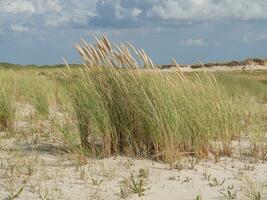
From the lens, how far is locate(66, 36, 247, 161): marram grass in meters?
6.54

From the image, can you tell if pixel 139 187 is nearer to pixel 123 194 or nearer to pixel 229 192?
pixel 123 194

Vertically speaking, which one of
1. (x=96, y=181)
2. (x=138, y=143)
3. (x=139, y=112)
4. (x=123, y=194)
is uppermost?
(x=139, y=112)

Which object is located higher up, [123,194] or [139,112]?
[139,112]

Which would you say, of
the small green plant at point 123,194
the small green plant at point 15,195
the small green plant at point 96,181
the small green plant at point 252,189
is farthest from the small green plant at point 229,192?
the small green plant at point 15,195

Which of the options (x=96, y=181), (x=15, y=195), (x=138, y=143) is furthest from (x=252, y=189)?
(x=15, y=195)

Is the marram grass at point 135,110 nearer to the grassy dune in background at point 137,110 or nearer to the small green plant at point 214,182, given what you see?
the grassy dune in background at point 137,110

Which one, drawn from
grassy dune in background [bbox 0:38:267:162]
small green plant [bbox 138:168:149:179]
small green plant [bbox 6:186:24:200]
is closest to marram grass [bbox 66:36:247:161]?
grassy dune in background [bbox 0:38:267:162]

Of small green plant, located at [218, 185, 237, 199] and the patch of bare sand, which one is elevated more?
the patch of bare sand

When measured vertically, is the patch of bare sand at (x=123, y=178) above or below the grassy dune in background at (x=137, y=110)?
below

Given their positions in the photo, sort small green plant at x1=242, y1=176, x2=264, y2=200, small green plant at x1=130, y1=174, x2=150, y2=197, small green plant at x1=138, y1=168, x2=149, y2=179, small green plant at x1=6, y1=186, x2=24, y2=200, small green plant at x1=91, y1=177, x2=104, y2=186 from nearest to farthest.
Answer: small green plant at x1=242, y1=176, x2=264, y2=200 → small green plant at x1=6, y1=186, x2=24, y2=200 → small green plant at x1=130, y1=174, x2=150, y2=197 → small green plant at x1=91, y1=177, x2=104, y2=186 → small green plant at x1=138, y1=168, x2=149, y2=179

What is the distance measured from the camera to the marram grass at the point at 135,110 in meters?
6.54

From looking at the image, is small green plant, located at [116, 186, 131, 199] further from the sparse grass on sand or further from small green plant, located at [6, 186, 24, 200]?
small green plant, located at [6, 186, 24, 200]

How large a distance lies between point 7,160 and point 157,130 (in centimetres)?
177

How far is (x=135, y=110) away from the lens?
261 inches
